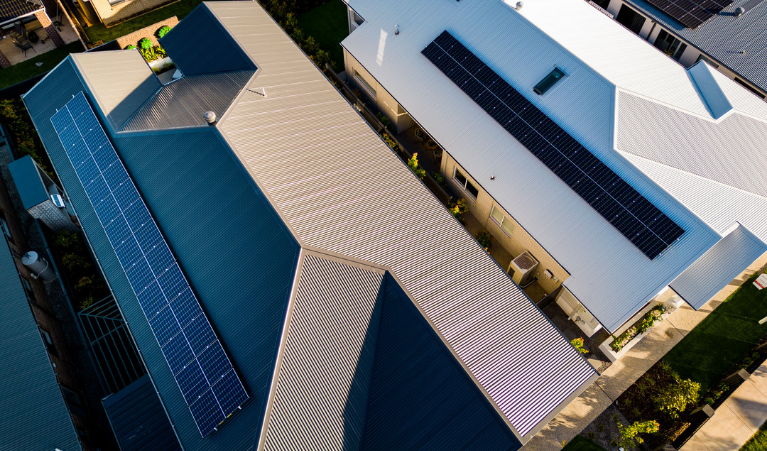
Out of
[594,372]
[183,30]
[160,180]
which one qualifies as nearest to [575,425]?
[594,372]

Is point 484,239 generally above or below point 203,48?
below

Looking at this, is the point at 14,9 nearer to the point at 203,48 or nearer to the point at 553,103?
the point at 203,48

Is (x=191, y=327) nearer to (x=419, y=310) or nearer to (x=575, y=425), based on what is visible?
(x=419, y=310)

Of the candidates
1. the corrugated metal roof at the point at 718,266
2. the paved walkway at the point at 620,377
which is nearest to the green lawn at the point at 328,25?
the corrugated metal roof at the point at 718,266

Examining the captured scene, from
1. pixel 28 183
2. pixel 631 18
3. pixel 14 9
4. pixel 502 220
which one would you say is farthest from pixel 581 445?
pixel 14 9

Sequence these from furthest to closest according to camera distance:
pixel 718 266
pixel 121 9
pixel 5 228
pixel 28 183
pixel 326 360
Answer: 1. pixel 121 9
2. pixel 28 183
3. pixel 5 228
4. pixel 718 266
5. pixel 326 360

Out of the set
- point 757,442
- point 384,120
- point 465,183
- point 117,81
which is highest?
point 117,81

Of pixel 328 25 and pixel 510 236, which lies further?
pixel 328 25
